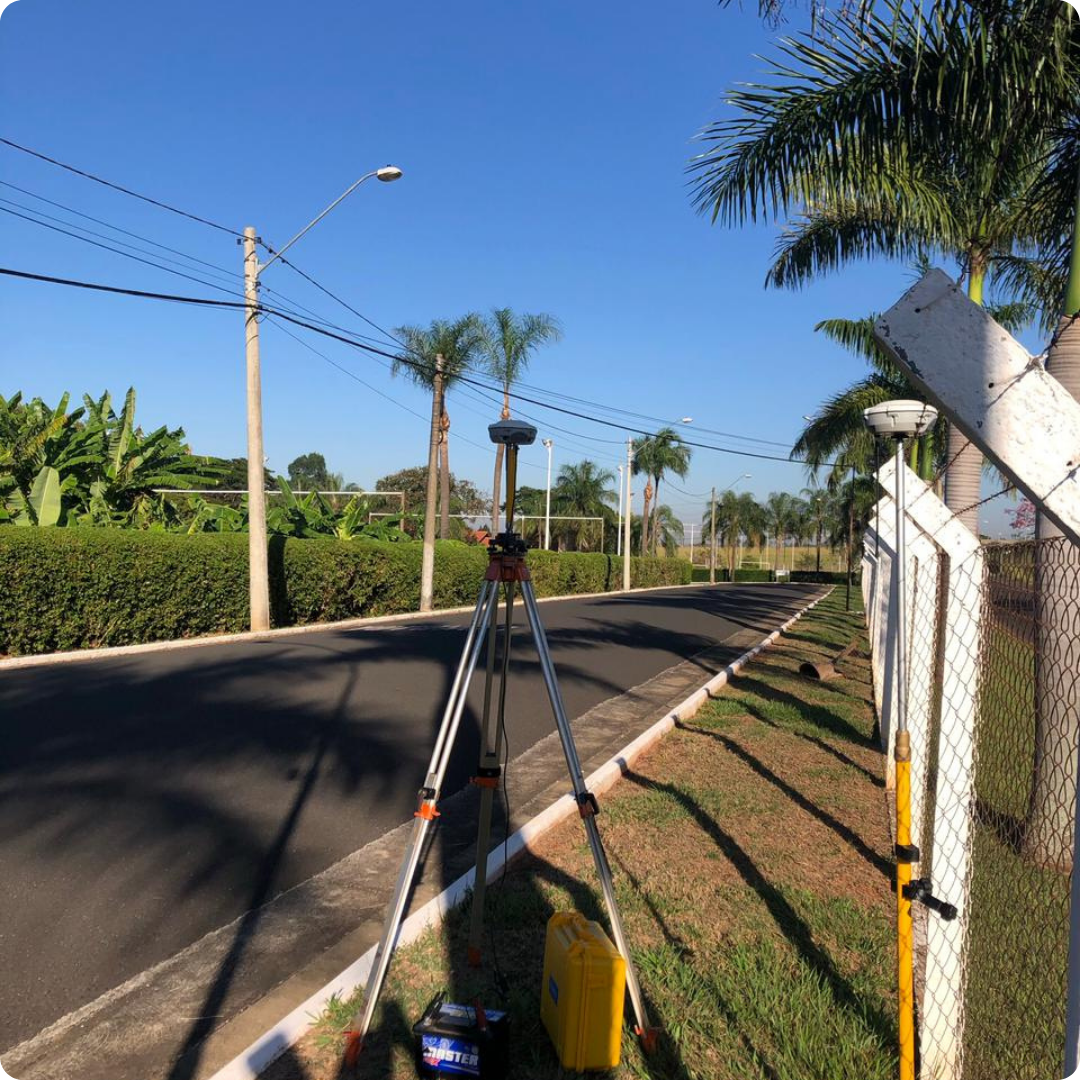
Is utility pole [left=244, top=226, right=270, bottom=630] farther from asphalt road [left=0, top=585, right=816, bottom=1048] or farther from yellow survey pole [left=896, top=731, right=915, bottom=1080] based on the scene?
yellow survey pole [left=896, top=731, right=915, bottom=1080]

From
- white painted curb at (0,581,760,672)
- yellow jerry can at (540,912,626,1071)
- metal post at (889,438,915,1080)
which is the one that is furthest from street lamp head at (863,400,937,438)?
white painted curb at (0,581,760,672)

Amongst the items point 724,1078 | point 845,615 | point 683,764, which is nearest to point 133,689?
point 683,764

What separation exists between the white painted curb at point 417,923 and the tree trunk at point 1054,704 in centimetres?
258

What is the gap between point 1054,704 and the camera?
15.6 feet

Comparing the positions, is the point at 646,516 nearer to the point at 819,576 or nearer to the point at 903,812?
the point at 819,576

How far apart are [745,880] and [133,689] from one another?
7.43 metres

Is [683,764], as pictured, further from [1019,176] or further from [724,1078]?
[1019,176]

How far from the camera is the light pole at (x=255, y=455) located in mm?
17000

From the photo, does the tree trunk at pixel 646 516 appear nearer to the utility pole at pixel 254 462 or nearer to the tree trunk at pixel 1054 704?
the utility pole at pixel 254 462

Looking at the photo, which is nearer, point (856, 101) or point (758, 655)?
point (856, 101)

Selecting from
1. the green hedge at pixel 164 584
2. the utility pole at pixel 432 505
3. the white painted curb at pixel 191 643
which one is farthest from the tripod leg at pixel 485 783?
the utility pole at pixel 432 505

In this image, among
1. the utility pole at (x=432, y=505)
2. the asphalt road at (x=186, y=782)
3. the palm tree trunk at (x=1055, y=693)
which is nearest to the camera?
the asphalt road at (x=186, y=782)

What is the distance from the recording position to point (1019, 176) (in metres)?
9.23

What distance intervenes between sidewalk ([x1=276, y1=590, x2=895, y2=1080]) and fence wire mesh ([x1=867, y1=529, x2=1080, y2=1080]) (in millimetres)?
296
